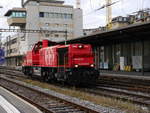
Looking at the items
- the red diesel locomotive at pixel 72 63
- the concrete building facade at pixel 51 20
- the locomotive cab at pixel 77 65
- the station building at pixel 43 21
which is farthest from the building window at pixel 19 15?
the locomotive cab at pixel 77 65

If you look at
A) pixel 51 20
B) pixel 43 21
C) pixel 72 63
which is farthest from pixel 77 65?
pixel 51 20

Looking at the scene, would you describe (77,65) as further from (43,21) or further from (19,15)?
(19,15)

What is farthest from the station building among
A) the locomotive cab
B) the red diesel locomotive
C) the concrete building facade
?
the locomotive cab

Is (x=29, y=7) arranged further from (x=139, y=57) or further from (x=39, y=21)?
(x=139, y=57)

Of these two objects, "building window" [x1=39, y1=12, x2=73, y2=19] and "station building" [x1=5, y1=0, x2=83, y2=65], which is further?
"building window" [x1=39, y1=12, x2=73, y2=19]

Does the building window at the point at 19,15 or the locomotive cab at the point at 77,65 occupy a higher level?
the building window at the point at 19,15

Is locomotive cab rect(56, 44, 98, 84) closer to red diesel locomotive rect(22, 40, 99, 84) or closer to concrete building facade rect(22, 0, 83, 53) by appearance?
red diesel locomotive rect(22, 40, 99, 84)

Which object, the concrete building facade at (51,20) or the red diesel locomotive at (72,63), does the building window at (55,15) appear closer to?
the concrete building facade at (51,20)

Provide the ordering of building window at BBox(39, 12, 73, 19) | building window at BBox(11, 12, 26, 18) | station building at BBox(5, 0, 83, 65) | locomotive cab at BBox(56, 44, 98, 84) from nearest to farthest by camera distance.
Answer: locomotive cab at BBox(56, 44, 98, 84) < station building at BBox(5, 0, 83, 65) < building window at BBox(11, 12, 26, 18) < building window at BBox(39, 12, 73, 19)

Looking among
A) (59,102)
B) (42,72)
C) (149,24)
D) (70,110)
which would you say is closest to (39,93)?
(59,102)

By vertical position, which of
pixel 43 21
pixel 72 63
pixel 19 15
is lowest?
pixel 72 63

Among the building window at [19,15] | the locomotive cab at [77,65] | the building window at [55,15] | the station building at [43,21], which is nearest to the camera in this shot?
the locomotive cab at [77,65]

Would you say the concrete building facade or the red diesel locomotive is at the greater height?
the concrete building facade

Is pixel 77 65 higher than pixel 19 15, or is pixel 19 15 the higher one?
pixel 19 15
